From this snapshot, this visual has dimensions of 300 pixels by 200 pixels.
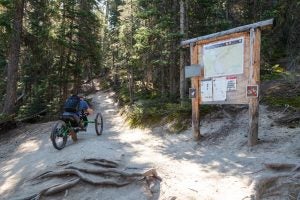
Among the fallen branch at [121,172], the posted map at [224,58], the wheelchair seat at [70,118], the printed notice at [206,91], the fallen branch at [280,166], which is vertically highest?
the posted map at [224,58]

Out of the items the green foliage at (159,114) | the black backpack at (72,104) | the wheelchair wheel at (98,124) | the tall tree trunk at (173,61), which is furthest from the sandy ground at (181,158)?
the tall tree trunk at (173,61)

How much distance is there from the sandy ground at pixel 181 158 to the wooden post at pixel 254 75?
1.15 feet

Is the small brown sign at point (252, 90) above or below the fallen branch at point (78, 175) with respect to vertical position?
above

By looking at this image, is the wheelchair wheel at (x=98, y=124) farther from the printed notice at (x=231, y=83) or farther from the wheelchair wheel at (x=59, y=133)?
the printed notice at (x=231, y=83)

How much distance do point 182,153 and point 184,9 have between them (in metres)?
7.93

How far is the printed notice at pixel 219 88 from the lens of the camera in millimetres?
9172

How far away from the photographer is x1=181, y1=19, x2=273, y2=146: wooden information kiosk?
27.8 feet

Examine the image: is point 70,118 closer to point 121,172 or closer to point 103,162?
point 103,162

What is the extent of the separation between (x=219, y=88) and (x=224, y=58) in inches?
32.9

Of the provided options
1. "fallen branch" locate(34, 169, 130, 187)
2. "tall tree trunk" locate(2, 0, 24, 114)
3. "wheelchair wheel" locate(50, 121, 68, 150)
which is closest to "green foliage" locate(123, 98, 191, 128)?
"wheelchair wheel" locate(50, 121, 68, 150)

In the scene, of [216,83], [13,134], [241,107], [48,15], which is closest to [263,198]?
[216,83]

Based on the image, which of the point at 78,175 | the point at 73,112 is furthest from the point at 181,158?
the point at 73,112

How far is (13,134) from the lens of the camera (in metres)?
16.2

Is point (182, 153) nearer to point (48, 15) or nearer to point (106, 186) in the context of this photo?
point (106, 186)
